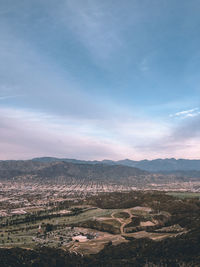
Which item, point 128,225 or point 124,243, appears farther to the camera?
point 128,225

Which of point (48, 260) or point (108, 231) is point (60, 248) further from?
point (108, 231)

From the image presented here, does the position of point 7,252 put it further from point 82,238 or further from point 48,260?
point 82,238

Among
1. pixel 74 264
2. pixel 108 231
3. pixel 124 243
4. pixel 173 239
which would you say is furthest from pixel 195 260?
pixel 108 231

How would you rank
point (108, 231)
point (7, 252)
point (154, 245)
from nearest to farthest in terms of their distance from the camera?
point (7, 252), point (154, 245), point (108, 231)

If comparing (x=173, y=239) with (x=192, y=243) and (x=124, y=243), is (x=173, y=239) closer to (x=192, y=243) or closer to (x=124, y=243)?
(x=192, y=243)

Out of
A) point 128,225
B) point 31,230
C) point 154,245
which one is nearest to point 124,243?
point 154,245

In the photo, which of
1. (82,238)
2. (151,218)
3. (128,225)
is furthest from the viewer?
(151,218)

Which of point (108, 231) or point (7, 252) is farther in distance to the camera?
point (108, 231)

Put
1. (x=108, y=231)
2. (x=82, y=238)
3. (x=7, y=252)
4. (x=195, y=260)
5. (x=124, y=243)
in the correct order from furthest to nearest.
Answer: (x=108, y=231)
(x=82, y=238)
(x=124, y=243)
(x=7, y=252)
(x=195, y=260)

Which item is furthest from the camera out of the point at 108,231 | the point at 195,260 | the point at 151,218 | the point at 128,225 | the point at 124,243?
the point at 151,218
